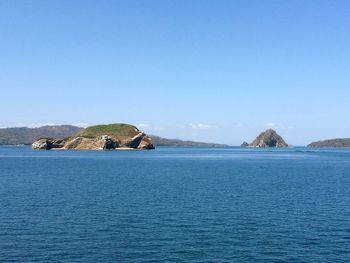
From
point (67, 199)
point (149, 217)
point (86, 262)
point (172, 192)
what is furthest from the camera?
point (172, 192)

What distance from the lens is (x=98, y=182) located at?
107 m

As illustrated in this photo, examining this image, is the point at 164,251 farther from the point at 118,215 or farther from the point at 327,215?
the point at 327,215

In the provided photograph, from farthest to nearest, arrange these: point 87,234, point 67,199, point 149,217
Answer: point 67,199, point 149,217, point 87,234

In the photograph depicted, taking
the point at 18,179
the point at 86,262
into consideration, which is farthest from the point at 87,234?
the point at 18,179

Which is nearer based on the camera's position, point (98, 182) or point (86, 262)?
point (86, 262)

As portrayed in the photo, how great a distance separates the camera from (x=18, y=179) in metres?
111

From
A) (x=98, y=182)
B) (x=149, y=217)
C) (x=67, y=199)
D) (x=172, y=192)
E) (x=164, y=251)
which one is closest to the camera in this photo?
(x=164, y=251)

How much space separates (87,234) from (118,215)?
1166cm

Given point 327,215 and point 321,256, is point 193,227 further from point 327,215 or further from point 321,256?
point 327,215

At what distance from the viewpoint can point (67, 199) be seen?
75500 mm

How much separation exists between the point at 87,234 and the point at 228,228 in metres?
18.5

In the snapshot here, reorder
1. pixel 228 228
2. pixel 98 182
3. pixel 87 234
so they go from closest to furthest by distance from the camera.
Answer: pixel 87 234
pixel 228 228
pixel 98 182

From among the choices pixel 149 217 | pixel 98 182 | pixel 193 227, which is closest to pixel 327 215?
pixel 193 227

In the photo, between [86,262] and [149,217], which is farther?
[149,217]
